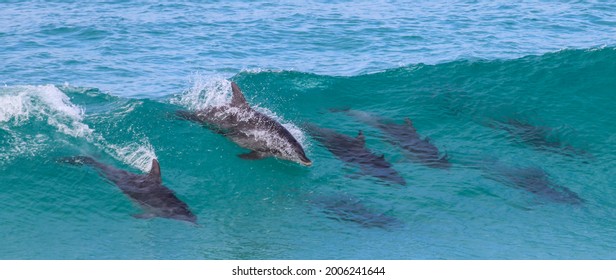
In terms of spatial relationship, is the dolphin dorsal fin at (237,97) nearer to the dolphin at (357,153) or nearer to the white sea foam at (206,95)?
the white sea foam at (206,95)

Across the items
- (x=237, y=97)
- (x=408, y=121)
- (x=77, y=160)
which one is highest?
(x=237, y=97)

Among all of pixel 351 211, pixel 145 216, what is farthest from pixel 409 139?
pixel 145 216

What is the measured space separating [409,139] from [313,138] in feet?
8.63

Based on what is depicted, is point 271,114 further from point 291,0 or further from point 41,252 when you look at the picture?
→ point 291,0

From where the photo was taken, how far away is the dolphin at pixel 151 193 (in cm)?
1816

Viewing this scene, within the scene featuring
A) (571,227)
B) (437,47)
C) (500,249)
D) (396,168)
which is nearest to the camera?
(500,249)

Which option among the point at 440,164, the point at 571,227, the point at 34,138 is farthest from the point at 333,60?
the point at 571,227

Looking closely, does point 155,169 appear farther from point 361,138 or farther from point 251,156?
point 361,138

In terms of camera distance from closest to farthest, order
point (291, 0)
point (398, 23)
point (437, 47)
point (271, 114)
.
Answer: point (271, 114) → point (437, 47) → point (398, 23) → point (291, 0)

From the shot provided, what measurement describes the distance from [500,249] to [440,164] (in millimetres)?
4452

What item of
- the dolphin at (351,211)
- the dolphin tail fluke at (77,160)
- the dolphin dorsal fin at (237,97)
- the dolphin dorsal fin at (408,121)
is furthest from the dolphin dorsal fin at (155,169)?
the dolphin dorsal fin at (408,121)

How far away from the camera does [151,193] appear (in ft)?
61.3

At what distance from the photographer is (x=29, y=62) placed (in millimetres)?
30141

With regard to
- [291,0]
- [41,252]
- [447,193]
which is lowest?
[41,252]
